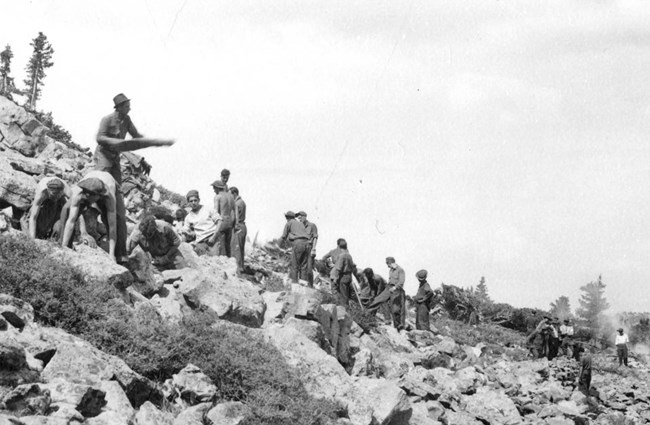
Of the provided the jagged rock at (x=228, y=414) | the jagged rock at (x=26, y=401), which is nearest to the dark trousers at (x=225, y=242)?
the jagged rock at (x=228, y=414)

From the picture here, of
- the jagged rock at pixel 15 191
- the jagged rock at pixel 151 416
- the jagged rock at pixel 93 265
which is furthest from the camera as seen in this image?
the jagged rock at pixel 15 191

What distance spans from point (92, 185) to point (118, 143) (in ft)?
2.42

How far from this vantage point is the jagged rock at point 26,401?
5.32 m

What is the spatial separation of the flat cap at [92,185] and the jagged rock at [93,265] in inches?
31.0

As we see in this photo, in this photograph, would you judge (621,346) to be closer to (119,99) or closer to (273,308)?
(273,308)

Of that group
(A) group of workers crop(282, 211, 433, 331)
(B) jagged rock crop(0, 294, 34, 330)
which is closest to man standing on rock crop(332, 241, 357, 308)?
(A) group of workers crop(282, 211, 433, 331)

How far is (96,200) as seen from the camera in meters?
9.40

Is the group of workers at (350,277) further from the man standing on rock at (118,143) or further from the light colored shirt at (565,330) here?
the light colored shirt at (565,330)

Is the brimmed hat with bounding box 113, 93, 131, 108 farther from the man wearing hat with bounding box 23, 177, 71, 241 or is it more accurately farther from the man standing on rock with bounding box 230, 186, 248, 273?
the man standing on rock with bounding box 230, 186, 248, 273

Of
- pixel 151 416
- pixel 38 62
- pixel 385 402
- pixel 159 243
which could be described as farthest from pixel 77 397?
pixel 38 62

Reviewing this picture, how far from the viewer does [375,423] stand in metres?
8.79

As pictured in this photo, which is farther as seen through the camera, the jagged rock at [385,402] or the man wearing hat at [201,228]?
the man wearing hat at [201,228]

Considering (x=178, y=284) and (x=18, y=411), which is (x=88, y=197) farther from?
(x=18, y=411)

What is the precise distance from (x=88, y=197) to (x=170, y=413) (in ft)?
12.1
